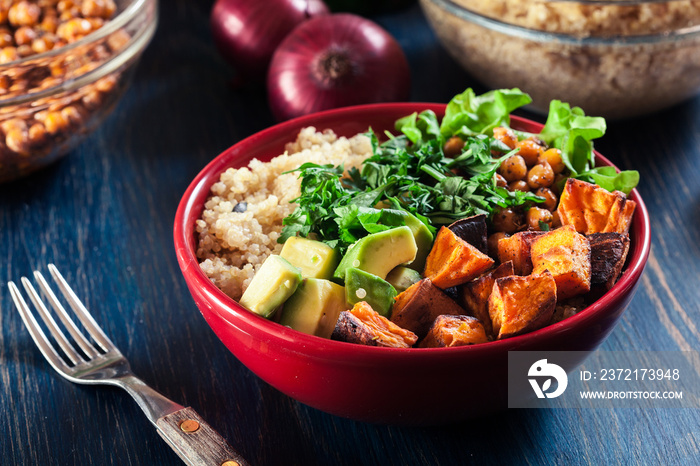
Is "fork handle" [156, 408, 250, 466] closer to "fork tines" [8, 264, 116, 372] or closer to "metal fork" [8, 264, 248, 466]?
"metal fork" [8, 264, 248, 466]

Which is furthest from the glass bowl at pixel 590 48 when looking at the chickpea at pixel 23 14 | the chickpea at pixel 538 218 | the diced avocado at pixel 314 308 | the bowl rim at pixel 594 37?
the chickpea at pixel 23 14

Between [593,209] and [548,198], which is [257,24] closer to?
[548,198]

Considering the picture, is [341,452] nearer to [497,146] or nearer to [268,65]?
[497,146]

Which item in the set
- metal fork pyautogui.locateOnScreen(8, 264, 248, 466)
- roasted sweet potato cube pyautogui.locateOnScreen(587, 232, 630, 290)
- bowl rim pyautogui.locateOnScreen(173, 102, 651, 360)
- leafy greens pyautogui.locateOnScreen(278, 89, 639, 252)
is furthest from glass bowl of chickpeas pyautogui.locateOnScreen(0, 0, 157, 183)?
roasted sweet potato cube pyautogui.locateOnScreen(587, 232, 630, 290)

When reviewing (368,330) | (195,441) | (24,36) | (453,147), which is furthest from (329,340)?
(24,36)

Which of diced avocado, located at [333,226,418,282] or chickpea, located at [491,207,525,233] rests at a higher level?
diced avocado, located at [333,226,418,282]

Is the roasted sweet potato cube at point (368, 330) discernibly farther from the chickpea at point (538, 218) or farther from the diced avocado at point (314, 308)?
the chickpea at point (538, 218)
